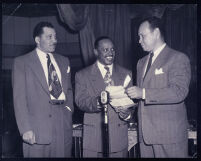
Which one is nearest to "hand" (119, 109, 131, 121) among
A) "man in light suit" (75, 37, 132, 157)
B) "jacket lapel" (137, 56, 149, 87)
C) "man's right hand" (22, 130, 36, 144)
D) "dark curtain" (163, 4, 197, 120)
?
"man in light suit" (75, 37, 132, 157)

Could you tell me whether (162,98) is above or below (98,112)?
above

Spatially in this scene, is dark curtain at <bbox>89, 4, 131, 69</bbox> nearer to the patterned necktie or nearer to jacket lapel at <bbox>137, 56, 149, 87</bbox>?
the patterned necktie

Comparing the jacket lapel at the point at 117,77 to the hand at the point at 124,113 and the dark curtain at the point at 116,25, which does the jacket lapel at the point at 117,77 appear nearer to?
the hand at the point at 124,113

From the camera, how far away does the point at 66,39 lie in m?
7.29

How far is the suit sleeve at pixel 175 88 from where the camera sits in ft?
8.39

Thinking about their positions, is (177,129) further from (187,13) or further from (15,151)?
(15,151)

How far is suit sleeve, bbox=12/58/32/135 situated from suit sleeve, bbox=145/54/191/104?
115 centimetres

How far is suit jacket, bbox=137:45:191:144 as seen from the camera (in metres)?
2.57

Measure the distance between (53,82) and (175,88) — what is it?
1.21 metres

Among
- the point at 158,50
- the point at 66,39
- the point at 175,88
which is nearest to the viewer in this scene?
the point at 175,88

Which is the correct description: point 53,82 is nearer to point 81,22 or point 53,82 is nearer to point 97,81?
point 97,81

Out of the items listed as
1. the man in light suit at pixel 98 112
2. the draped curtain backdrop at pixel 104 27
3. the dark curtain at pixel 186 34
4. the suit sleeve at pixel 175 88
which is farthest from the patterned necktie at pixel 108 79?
the dark curtain at pixel 186 34

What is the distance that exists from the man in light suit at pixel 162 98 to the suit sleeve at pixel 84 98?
0.48m

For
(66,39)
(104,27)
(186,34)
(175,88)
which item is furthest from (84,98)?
(66,39)
